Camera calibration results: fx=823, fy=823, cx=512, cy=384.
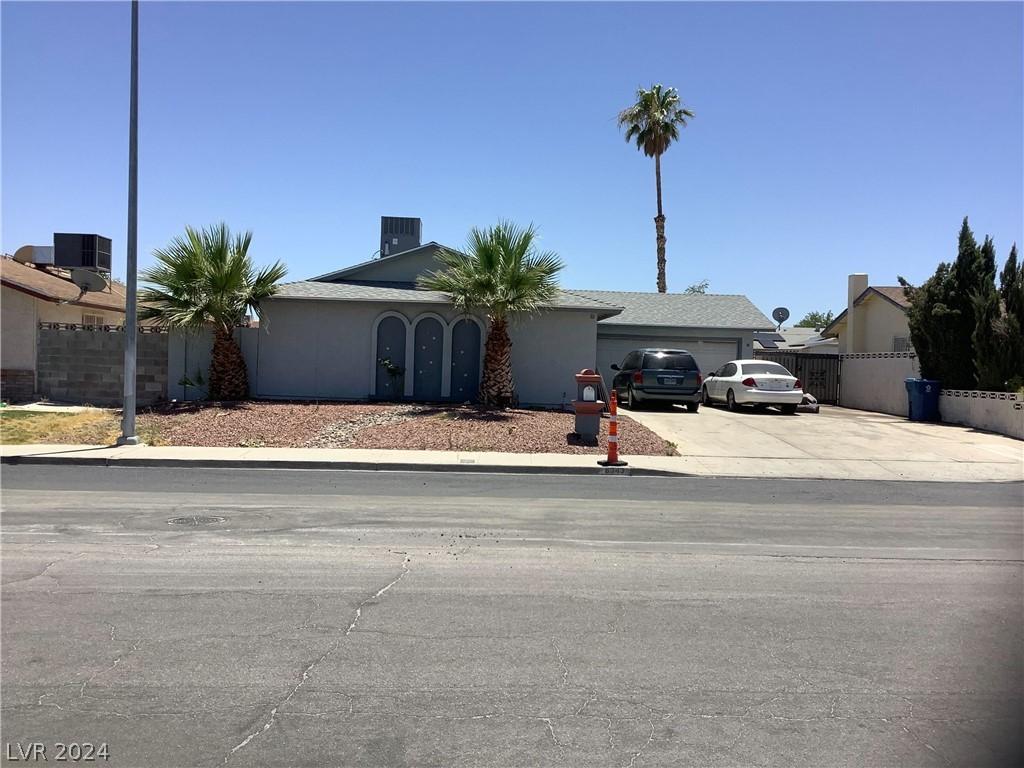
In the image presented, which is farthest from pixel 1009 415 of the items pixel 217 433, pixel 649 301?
pixel 217 433

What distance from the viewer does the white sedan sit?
2166 cm

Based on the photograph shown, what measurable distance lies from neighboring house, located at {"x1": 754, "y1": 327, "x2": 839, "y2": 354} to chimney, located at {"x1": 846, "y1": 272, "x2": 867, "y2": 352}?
211cm

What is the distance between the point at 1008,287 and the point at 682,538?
15328 millimetres

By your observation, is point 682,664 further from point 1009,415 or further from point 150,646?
point 1009,415

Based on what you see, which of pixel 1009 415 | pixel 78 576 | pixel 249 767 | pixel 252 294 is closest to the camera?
pixel 249 767

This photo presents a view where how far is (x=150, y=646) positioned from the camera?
16.6ft

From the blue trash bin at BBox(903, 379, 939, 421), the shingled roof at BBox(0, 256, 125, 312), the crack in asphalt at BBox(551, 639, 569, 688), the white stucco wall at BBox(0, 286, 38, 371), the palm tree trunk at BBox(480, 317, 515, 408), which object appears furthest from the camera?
the shingled roof at BBox(0, 256, 125, 312)

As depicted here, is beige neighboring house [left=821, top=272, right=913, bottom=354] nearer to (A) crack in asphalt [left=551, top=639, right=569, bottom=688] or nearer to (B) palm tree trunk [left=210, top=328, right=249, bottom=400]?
(B) palm tree trunk [left=210, top=328, right=249, bottom=400]

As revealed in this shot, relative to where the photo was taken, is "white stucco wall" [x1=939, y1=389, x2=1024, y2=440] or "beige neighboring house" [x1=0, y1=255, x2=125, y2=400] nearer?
"white stucco wall" [x1=939, y1=389, x2=1024, y2=440]

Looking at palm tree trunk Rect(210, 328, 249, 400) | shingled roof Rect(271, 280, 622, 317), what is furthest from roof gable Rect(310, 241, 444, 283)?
palm tree trunk Rect(210, 328, 249, 400)

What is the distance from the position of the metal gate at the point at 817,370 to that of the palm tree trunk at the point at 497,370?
473 inches

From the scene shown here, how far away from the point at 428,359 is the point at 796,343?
92.8 ft

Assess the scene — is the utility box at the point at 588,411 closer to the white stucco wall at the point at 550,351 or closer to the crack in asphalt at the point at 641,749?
the white stucco wall at the point at 550,351

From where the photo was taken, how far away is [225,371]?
1991cm
